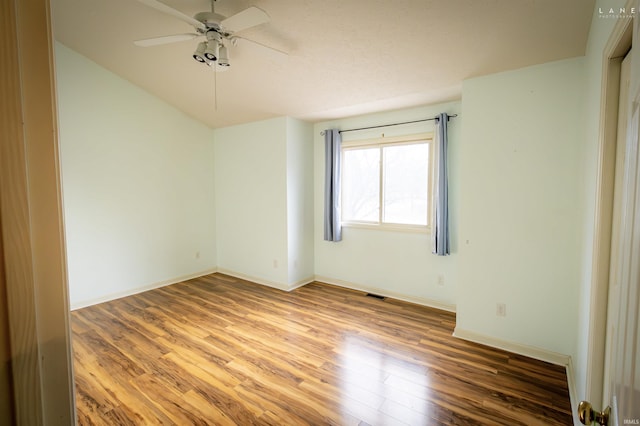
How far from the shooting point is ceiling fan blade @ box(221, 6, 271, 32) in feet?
5.90

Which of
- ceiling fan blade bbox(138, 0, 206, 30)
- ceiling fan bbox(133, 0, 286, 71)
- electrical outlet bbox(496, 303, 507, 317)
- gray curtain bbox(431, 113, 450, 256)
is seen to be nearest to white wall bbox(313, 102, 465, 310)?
gray curtain bbox(431, 113, 450, 256)

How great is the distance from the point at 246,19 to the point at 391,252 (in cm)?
300

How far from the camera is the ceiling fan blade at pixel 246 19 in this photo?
70.7 inches

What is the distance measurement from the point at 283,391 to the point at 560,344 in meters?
2.25

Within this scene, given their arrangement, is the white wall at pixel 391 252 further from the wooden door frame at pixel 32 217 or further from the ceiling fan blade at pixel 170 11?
the wooden door frame at pixel 32 217

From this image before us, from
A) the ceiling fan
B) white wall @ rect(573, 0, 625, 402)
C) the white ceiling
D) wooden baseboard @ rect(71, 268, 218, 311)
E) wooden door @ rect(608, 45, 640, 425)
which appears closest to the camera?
wooden door @ rect(608, 45, 640, 425)

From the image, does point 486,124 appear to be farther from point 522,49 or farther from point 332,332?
point 332,332

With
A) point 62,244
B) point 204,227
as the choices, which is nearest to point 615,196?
point 62,244

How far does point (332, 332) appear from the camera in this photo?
300cm

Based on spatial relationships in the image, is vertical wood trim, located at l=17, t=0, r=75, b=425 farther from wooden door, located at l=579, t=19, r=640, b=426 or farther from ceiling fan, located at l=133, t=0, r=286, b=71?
ceiling fan, located at l=133, t=0, r=286, b=71

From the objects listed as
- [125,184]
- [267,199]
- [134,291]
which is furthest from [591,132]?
[134,291]

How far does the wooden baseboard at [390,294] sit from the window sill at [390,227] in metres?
0.82

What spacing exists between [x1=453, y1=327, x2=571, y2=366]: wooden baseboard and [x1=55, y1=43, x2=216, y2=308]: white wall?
3956 millimetres

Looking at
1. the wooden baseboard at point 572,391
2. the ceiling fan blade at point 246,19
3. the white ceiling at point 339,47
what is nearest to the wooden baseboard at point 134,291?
the white ceiling at point 339,47
